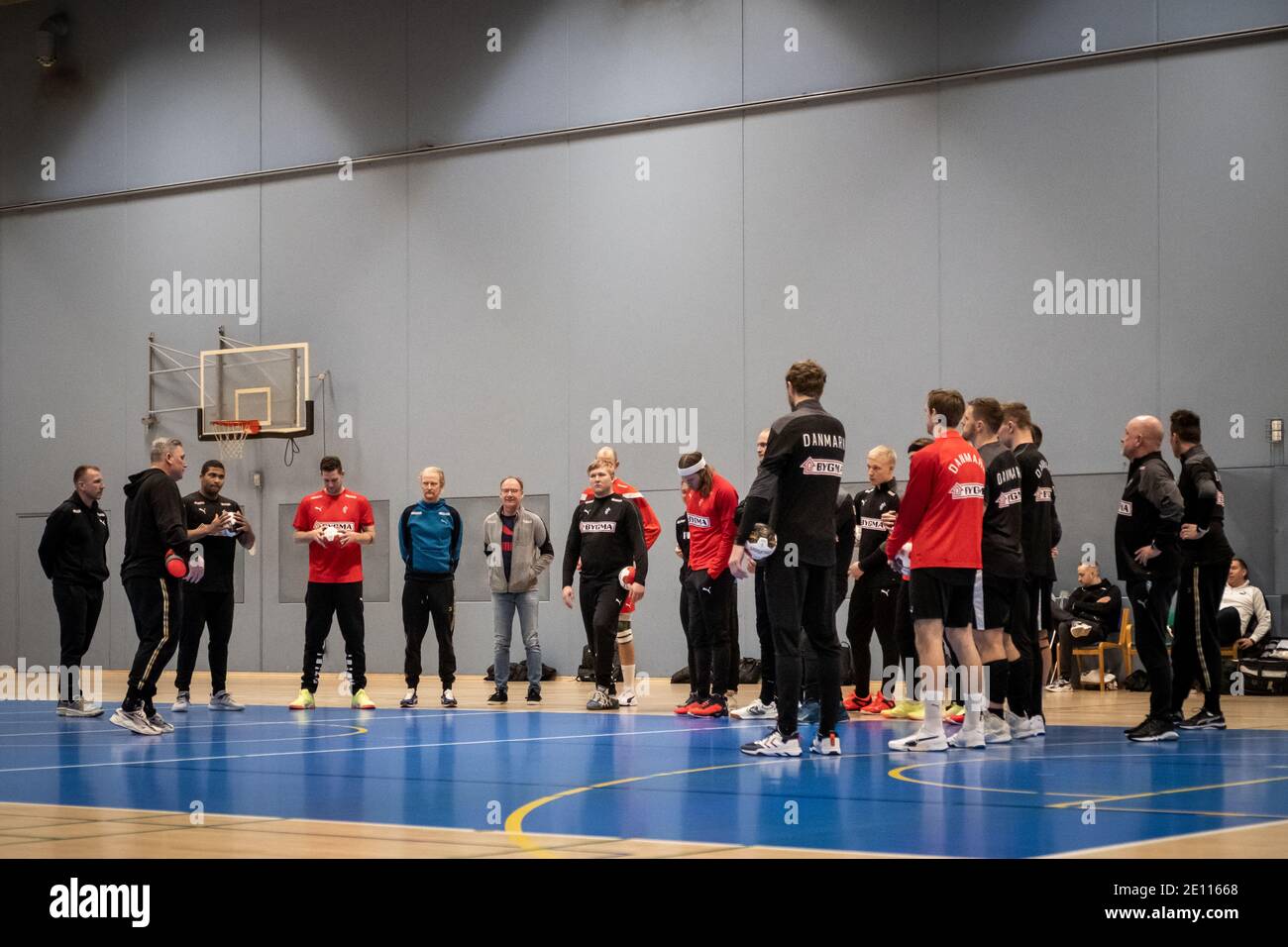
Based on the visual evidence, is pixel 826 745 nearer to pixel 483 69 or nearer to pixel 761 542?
pixel 761 542

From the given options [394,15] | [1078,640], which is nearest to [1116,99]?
[1078,640]

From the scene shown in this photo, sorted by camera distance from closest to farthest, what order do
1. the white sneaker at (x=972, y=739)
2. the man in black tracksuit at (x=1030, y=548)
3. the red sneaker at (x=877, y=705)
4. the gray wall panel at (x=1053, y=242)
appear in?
1. the white sneaker at (x=972, y=739)
2. the man in black tracksuit at (x=1030, y=548)
3. the red sneaker at (x=877, y=705)
4. the gray wall panel at (x=1053, y=242)

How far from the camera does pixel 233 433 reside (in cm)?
2048

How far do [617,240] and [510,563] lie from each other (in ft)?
21.4

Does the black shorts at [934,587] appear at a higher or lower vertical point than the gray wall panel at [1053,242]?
lower

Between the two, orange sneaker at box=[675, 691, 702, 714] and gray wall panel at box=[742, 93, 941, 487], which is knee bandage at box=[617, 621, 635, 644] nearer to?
orange sneaker at box=[675, 691, 702, 714]

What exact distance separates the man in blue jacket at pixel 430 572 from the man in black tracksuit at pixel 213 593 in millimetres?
1475

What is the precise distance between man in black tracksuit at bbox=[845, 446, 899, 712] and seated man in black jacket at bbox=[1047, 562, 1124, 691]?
4.50 metres

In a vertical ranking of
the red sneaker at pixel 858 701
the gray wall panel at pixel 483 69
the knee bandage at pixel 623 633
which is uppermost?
the gray wall panel at pixel 483 69

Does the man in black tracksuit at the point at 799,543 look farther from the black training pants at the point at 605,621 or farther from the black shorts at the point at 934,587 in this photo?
the black training pants at the point at 605,621

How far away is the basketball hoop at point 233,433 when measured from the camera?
2039 centimetres

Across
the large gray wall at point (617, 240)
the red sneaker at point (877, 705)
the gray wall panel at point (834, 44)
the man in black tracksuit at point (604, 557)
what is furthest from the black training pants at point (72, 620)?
the gray wall panel at point (834, 44)

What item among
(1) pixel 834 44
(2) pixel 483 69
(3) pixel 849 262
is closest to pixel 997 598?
(3) pixel 849 262
